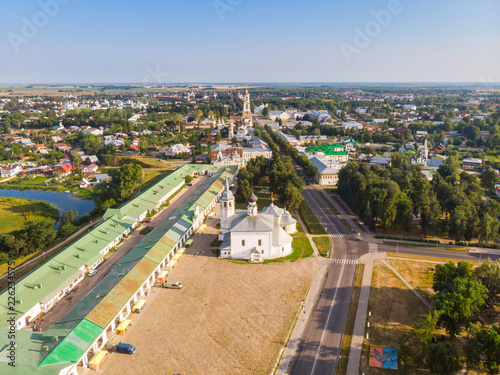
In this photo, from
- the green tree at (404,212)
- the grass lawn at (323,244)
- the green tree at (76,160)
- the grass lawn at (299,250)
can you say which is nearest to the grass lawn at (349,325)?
the grass lawn at (323,244)

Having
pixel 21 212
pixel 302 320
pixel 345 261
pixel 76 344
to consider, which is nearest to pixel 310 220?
pixel 345 261

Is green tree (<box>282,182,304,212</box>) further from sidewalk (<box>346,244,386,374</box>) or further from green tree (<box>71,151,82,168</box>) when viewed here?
green tree (<box>71,151,82,168</box>)

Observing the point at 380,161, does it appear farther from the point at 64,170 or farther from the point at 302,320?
the point at 64,170

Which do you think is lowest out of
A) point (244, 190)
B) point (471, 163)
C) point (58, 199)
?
point (58, 199)

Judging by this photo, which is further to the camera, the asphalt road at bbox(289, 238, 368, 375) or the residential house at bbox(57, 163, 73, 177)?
the residential house at bbox(57, 163, 73, 177)

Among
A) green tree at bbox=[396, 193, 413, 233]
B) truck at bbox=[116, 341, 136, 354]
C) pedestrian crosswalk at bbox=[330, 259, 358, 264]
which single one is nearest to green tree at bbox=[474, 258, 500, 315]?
pedestrian crosswalk at bbox=[330, 259, 358, 264]

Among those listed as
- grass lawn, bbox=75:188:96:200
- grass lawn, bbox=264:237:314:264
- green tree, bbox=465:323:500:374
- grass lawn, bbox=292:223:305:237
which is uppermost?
green tree, bbox=465:323:500:374
